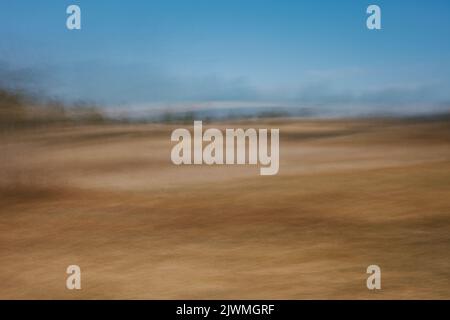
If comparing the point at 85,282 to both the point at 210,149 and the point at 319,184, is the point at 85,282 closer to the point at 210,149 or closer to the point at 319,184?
the point at 210,149

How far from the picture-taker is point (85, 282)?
2.91 m

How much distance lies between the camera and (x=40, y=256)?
2980mm

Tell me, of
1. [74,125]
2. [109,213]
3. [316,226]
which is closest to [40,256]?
[109,213]

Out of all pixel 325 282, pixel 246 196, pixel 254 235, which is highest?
pixel 246 196

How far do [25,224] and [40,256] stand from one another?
170 millimetres

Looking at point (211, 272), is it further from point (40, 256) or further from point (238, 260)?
point (40, 256)

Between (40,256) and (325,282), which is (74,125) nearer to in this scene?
(40,256)

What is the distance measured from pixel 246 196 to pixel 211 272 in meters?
0.39

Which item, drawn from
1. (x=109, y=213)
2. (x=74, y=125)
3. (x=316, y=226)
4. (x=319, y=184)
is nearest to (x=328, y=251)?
(x=316, y=226)

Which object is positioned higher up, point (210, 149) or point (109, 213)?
point (210, 149)

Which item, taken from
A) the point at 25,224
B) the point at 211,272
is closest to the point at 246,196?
the point at 211,272

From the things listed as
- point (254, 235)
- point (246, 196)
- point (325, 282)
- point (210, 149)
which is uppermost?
point (210, 149)

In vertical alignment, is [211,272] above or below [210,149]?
below

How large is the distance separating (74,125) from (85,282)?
726 millimetres
